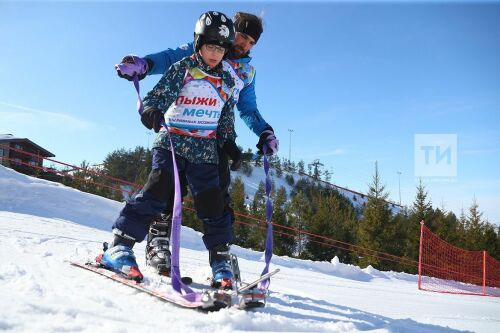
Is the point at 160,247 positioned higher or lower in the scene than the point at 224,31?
lower

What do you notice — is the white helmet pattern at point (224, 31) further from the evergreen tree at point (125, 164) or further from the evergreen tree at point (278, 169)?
the evergreen tree at point (278, 169)

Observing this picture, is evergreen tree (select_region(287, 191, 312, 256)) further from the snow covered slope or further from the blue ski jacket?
the blue ski jacket

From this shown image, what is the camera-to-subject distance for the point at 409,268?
23578 millimetres

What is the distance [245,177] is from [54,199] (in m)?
71.4

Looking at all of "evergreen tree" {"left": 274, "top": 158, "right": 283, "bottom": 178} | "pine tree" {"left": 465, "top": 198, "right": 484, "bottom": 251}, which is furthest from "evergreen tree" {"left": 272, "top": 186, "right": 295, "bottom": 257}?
"evergreen tree" {"left": 274, "top": 158, "right": 283, "bottom": 178}

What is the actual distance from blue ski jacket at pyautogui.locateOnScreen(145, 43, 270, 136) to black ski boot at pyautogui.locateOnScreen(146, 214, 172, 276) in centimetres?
103

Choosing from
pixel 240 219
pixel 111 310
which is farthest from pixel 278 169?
pixel 111 310

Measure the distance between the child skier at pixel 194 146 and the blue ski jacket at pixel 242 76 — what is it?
0.20 metres

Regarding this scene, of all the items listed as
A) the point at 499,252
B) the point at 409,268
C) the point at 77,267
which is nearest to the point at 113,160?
the point at 409,268

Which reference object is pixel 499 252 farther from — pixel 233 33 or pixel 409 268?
pixel 233 33

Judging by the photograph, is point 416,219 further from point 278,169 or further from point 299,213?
point 278,169

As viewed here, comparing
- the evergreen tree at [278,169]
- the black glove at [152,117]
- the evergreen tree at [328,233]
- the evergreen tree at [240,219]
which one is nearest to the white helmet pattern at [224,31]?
the black glove at [152,117]

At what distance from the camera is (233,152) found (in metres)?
2.77

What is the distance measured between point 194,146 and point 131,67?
0.64m
